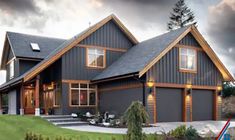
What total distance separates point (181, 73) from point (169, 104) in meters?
2.30

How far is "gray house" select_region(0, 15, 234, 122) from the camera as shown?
20781 mm

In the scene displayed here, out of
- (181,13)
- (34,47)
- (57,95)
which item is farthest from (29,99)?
(181,13)

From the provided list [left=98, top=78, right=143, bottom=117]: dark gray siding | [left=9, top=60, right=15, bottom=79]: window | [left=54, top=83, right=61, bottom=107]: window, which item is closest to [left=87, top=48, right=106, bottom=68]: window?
[left=98, top=78, right=143, bottom=117]: dark gray siding

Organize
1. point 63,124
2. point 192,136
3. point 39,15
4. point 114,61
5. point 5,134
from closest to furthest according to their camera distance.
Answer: point 192,136 < point 5,134 < point 63,124 < point 39,15 < point 114,61

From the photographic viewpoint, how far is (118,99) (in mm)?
22531

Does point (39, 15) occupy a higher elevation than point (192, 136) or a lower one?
higher

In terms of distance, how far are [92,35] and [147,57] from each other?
6.11 metres

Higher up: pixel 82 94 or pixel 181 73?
pixel 181 73

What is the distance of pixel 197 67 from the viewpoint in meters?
22.8

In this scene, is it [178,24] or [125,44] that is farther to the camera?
[178,24]

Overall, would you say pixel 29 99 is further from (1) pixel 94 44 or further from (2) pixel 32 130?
(2) pixel 32 130

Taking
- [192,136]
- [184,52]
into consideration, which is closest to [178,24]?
[184,52]

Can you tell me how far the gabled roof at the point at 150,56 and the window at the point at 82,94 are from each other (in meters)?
1.06

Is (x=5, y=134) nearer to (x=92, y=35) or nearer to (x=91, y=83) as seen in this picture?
(x=91, y=83)
